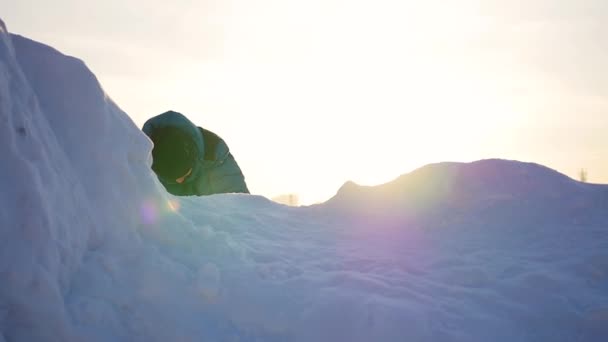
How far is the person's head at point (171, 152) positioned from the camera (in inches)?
364

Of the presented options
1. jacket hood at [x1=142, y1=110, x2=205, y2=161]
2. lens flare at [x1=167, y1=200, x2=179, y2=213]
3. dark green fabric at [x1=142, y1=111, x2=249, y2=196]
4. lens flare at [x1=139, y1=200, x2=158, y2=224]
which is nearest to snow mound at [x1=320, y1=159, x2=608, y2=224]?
lens flare at [x1=167, y1=200, x2=179, y2=213]

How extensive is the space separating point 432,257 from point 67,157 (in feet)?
9.07

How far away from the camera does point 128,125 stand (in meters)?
3.40

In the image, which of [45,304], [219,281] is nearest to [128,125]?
[219,281]

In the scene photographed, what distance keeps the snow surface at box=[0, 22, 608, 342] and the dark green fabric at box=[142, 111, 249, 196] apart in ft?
18.5

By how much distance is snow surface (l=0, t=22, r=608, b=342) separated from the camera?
7.52ft

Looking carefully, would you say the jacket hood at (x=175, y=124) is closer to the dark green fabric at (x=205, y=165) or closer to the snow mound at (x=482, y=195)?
the dark green fabric at (x=205, y=165)

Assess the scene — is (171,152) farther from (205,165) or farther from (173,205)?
A: (173,205)

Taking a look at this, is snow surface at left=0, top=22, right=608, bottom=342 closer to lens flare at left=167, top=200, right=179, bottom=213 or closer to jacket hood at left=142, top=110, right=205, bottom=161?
lens flare at left=167, top=200, right=179, bottom=213

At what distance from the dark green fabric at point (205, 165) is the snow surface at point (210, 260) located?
5.63m

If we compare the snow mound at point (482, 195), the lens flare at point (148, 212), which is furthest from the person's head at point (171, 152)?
the lens flare at point (148, 212)

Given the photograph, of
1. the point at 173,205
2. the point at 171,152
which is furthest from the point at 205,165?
the point at 173,205

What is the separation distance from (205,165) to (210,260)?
7.31 metres

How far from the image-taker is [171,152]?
9.33 metres
